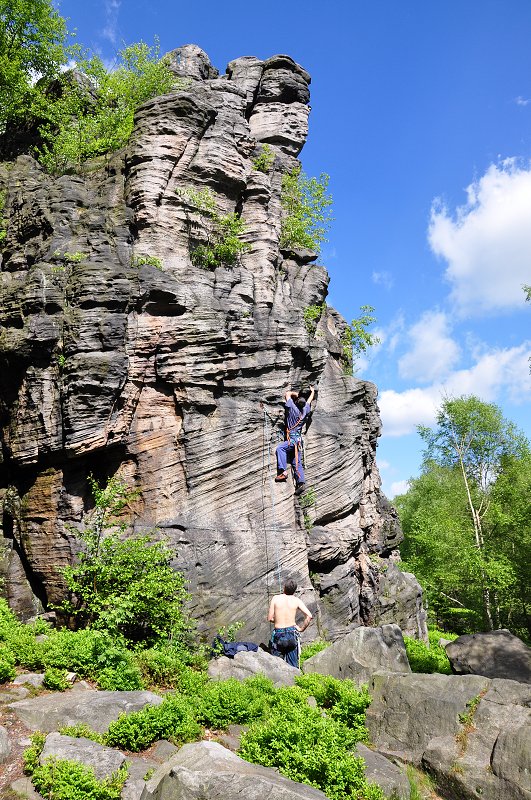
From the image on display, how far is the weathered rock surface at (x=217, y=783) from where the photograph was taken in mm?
4879

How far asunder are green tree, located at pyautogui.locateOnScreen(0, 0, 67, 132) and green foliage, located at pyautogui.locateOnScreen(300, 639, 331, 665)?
2465 centimetres

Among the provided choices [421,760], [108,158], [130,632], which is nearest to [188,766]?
[421,760]

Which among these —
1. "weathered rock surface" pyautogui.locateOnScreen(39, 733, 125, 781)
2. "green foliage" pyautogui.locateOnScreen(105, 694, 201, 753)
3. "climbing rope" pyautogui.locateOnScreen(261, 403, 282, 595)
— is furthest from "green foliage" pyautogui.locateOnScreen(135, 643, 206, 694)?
"climbing rope" pyautogui.locateOnScreen(261, 403, 282, 595)

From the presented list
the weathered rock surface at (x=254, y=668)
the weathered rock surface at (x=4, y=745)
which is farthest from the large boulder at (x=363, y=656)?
the weathered rock surface at (x=4, y=745)

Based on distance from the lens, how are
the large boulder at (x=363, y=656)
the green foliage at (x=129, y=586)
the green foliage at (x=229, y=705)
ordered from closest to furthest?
1. the green foliage at (x=229, y=705)
2. the large boulder at (x=363, y=656)
3. the green foliage at (x=129, y=586)

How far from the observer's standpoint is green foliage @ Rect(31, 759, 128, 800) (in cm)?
603

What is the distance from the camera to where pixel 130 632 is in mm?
12094

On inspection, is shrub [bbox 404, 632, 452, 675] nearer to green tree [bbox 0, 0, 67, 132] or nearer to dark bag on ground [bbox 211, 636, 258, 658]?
dark bag on ground [bbox 211, 636, 258, 658]

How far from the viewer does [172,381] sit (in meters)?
15.0

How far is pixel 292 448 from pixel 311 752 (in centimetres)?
1064

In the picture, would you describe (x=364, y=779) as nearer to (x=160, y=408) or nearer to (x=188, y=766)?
(x=188, y=766)

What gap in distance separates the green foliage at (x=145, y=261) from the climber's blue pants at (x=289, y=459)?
681 cm

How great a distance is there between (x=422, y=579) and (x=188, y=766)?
3246 centimetres

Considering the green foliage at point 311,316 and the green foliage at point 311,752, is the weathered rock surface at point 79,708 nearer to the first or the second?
the green foliage at point 311,752
